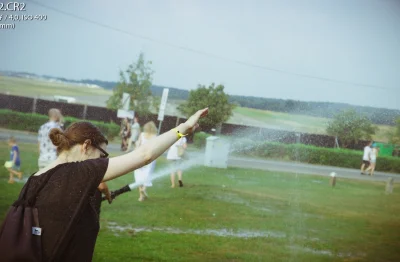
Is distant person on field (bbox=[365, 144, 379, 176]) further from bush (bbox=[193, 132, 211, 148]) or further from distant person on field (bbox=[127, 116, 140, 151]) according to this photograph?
distant person on field (bbox=[127, 116, 140, 151])

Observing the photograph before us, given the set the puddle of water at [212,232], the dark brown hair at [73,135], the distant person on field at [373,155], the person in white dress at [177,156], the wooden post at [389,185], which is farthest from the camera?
the wooden post at [389,185]

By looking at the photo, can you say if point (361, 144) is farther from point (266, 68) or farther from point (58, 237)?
point (58, 237)

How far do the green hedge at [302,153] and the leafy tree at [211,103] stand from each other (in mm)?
585

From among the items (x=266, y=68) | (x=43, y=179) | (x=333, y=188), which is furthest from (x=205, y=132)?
(x=43, y=179)

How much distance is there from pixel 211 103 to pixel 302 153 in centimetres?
149

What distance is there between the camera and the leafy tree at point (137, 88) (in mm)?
6270

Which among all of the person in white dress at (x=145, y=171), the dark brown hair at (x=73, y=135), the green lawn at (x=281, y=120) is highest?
the green lawn at (x=281, y=120)

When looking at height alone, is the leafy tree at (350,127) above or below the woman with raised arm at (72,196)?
above

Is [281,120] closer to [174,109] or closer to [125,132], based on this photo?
[174,109]

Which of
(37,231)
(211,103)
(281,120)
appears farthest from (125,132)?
(37,231)

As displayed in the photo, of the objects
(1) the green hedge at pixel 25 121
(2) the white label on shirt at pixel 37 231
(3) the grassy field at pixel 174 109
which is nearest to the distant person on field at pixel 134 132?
(1) the green hedge at pixel 25 121

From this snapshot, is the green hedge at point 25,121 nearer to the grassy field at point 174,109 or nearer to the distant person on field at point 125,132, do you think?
the distant person on field at point 125,132

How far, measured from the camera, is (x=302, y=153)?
6543mm

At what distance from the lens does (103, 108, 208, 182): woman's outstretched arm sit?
2133 millimetres
